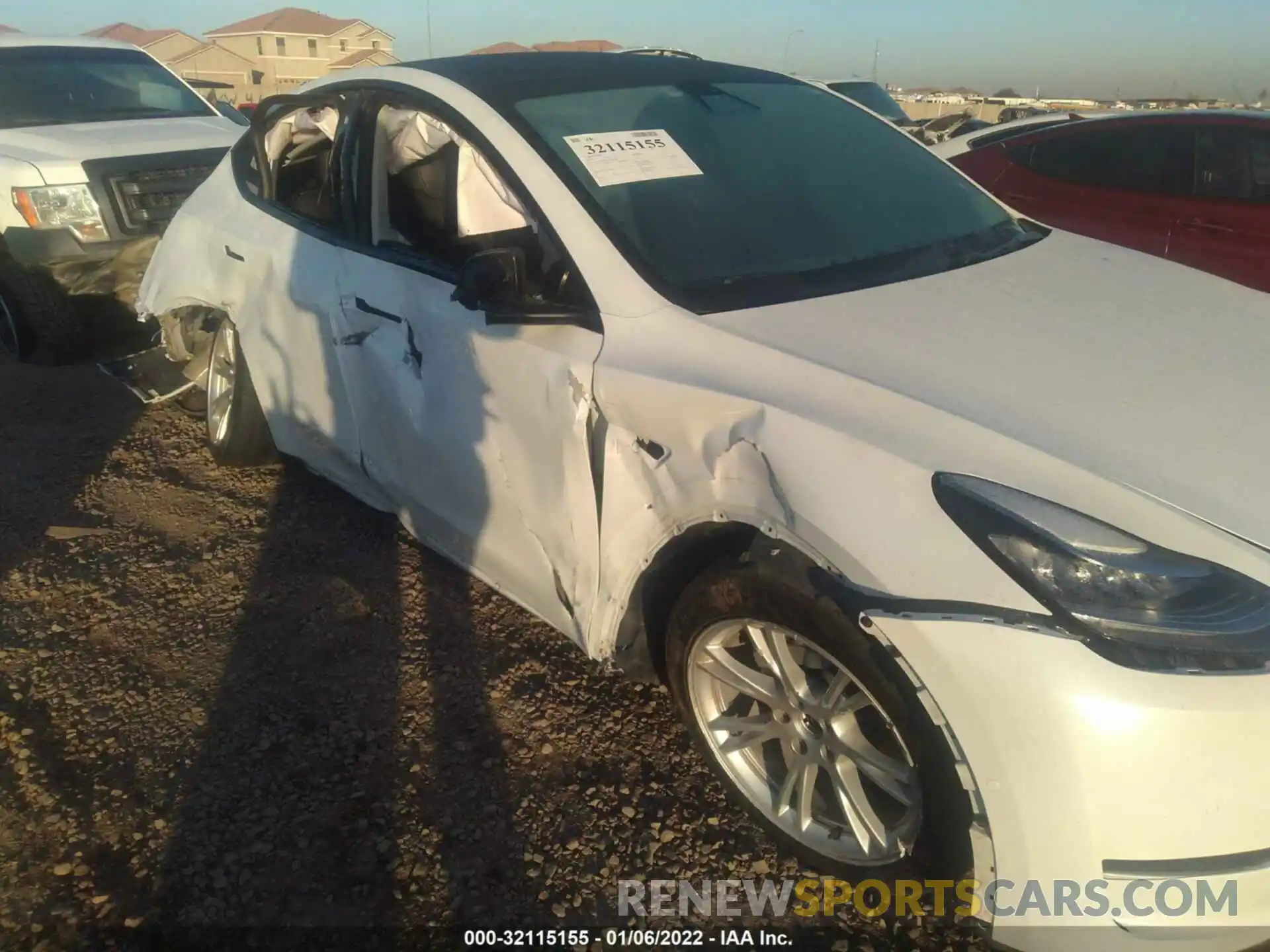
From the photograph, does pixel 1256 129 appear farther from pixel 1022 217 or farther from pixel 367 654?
pixel 367 654

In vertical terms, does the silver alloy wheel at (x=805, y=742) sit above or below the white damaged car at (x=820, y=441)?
below

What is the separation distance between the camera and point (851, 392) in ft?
6.41

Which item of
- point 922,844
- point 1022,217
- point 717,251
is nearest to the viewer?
point 922,844

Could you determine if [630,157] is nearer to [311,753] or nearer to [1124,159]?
[311,753]

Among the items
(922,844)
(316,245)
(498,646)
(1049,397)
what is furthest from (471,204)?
(922,844)

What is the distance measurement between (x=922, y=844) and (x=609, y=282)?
1405 mm

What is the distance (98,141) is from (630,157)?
469cm

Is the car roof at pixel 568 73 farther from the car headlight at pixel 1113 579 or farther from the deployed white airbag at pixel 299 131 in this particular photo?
the car headlight at pixel 1113 579

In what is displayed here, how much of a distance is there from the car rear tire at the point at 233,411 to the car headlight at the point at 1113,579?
3.04 meters

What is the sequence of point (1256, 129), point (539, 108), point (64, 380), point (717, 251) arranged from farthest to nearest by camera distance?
point (64, 380) → point (1256, 129) → point (539, 108) → point (717, 251)

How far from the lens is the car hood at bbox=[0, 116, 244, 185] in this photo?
556 centimetres

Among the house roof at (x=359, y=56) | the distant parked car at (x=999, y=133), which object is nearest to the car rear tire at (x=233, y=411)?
the distant parked car at (x=999, y=133)

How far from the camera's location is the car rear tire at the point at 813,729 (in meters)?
1.84

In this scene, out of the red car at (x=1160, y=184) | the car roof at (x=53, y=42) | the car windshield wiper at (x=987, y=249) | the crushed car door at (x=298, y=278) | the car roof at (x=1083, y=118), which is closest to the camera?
the car windshield wiper at (x=987, y=249)
